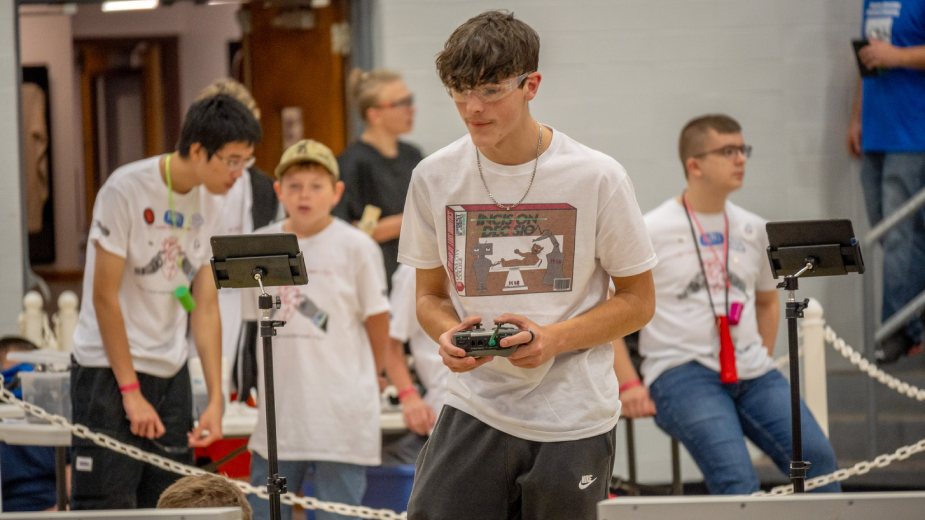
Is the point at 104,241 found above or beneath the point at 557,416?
above

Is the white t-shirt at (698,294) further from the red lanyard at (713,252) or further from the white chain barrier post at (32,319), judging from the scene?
the white chain barrier post at (32,319)

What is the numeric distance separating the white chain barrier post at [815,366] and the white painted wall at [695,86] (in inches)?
50.0

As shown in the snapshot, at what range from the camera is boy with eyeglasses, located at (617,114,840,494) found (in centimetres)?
434

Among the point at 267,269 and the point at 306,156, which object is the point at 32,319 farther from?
the point at 267,269

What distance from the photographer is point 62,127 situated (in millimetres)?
10719

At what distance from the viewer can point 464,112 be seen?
254 cm

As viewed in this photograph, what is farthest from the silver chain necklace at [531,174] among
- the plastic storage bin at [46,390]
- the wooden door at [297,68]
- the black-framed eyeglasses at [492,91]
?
the wooden door at [297,68]

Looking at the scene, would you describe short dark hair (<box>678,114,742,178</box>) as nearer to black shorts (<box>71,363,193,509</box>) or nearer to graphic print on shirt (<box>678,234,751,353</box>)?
graphic print on shirt (<box>678,234,751,353</box>)

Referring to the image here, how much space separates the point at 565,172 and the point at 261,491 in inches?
81.7

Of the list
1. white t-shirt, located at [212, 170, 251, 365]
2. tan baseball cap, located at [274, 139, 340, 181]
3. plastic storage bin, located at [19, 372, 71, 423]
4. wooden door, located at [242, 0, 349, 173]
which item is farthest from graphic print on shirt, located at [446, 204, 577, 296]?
wooden door, located at [242, 0, 349, 173]

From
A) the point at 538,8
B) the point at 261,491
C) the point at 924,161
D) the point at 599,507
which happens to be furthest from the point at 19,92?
the point at 599,507

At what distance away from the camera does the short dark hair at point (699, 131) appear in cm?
479

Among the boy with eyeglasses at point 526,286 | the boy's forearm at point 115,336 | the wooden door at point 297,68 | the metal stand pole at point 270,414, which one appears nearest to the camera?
the boy with eyeglasses at point 526,286

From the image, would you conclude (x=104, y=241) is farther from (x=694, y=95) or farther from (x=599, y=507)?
(x=694, y=95)
